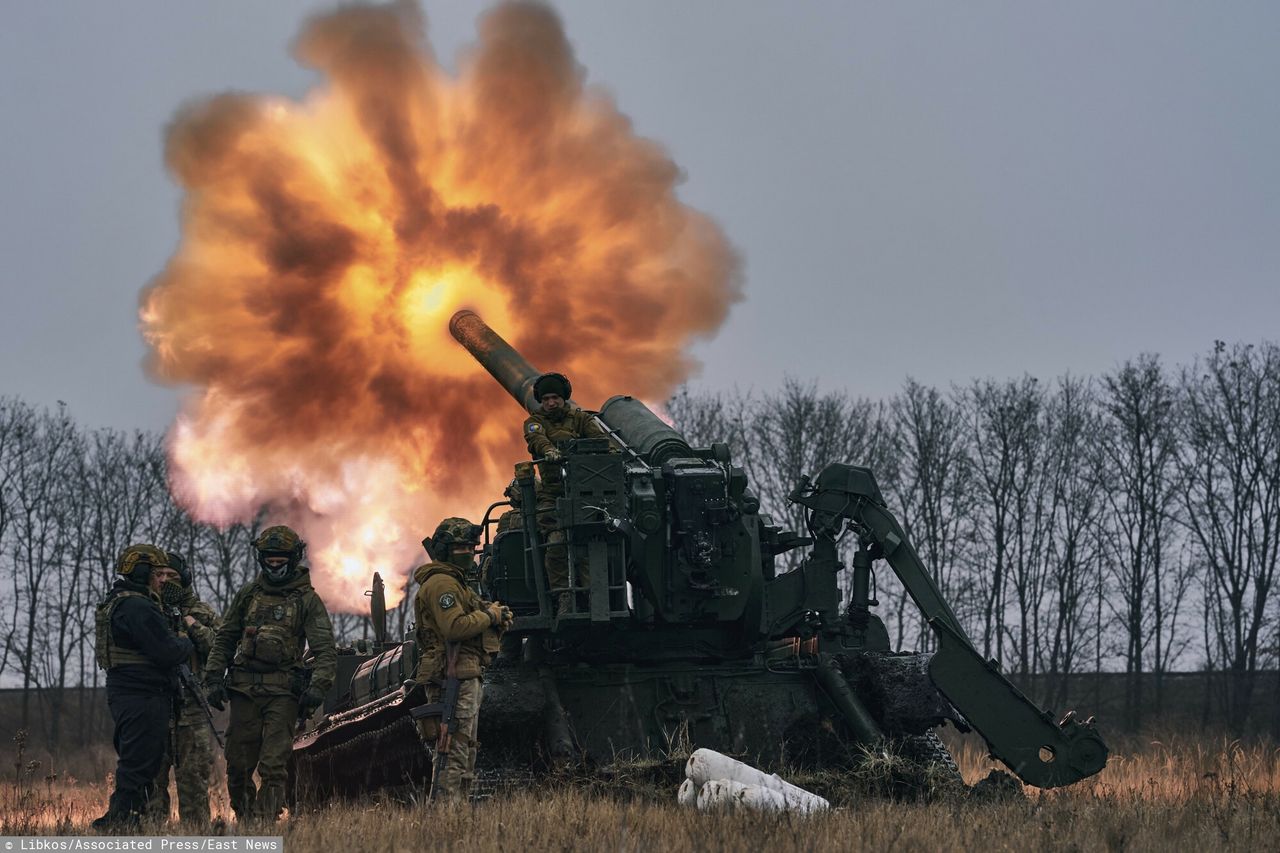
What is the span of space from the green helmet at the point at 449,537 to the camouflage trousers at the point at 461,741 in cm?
109

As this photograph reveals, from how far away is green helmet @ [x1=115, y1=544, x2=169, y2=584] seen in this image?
39.2 ft

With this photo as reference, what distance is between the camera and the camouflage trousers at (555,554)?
13.5 metres

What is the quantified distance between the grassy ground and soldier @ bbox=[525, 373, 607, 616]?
1893 mm

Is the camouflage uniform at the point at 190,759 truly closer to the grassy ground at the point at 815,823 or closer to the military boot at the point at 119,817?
the military boot at the point at 119,817

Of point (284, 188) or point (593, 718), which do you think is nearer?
point (593, 718)

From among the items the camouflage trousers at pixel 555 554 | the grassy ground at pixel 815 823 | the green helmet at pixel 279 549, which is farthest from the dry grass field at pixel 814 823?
the green helmet at pixel 279 549

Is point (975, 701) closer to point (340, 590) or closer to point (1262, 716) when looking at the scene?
point (340, 590)

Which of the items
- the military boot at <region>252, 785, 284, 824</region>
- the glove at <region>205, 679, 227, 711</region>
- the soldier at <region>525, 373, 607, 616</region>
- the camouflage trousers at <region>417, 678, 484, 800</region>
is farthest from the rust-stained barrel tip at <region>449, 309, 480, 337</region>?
the military boot at <region>252, 785, 284, 824</region>

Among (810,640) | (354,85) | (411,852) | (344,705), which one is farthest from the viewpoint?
(354,85)

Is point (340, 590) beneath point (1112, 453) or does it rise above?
beneath

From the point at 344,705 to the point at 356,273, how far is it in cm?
672

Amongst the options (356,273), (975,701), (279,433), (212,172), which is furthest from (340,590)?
(975,701)

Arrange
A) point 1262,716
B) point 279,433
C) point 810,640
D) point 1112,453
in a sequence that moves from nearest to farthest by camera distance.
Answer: point 810,640, point 279,433, point 1262,716, point 1112,453

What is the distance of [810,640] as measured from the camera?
14438 mm
